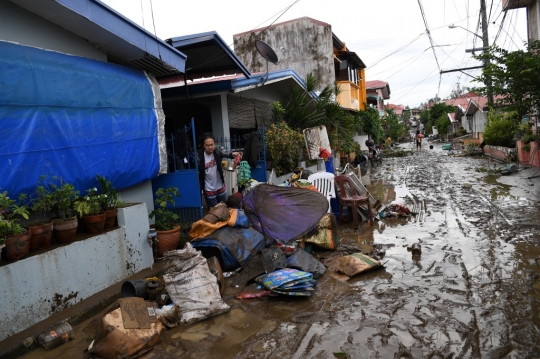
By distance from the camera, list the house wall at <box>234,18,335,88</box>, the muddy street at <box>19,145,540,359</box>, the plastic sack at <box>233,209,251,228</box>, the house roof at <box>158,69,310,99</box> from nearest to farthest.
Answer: the muddy street at <box>19,145,540,359</box> → the plastic sack at <box>233,209,251,228</box> → the house roof at <box>158,69,310,99</box> → the house wall at <box>234,18,335,88</box>

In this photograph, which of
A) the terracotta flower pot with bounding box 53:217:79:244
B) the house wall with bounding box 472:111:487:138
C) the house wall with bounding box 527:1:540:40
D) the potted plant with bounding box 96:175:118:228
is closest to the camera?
the terracotta flower pot with bounding box 53:217:79:244

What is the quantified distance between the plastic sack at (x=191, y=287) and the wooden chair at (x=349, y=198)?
436cm

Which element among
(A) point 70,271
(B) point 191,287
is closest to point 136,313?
(B) point 191,287

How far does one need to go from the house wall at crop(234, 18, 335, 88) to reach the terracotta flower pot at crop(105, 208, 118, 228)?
1671cm

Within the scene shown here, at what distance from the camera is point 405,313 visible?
4.07m

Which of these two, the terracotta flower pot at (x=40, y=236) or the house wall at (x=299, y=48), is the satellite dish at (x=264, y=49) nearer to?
the terracotta flower pot at (x=40, y=236)

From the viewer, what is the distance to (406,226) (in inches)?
316

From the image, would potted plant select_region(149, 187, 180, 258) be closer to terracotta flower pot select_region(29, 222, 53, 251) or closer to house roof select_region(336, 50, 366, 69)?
terracotta flower pot select_region(29, 222, 53, 251)

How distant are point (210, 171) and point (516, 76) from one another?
9351mm

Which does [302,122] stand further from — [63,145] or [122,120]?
[63,145]

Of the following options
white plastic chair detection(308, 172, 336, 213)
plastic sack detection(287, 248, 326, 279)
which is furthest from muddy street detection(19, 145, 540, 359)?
white plastic chair detection(308, 172, 336, 213)

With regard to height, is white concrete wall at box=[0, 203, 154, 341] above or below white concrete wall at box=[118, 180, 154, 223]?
below

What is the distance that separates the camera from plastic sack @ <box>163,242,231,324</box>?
13.7 ft

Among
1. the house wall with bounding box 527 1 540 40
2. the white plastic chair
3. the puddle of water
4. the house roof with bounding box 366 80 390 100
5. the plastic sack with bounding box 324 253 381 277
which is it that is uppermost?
the house roof with bounding box 366 80 390 100
